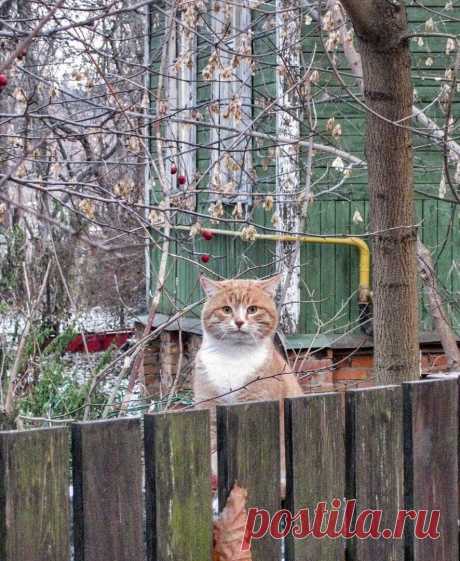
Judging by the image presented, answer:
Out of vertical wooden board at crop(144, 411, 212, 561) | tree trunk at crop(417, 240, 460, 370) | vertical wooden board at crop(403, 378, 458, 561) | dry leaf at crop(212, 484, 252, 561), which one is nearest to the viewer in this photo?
vertical wooden board at crop(144, 411, 212, 561)

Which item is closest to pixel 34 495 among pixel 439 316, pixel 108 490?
pixel 108 490

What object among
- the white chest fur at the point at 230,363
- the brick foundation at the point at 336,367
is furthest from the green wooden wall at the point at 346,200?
the white chest fur at the point at 230,363

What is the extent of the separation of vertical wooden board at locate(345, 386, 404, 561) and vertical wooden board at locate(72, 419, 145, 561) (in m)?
0.64

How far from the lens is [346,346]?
28.1 feet

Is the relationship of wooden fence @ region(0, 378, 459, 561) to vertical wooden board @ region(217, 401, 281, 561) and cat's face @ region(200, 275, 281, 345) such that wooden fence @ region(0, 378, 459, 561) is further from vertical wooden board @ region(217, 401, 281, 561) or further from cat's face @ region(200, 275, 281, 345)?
cat's face @ region(200, 275, 281, 345)

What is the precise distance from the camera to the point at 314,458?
256 cm

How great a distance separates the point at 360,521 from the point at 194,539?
0.52 m

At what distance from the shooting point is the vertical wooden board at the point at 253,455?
7.89 ft

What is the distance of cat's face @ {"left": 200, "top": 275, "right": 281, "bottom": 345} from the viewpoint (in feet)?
15.2

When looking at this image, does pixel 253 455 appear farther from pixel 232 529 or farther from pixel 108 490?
pixel 108 490

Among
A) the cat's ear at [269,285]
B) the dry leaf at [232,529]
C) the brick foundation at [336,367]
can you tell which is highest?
the cat's ear at [269,285]

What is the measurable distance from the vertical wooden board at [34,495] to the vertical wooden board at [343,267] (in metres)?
6.74

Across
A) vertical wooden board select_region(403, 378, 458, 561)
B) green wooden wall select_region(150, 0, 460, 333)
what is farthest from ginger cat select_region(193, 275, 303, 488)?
green wooden wall select_region(150, 0, 460, 333)

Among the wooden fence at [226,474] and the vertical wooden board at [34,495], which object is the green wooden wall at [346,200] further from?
the vertical wooden board at [34,495]
